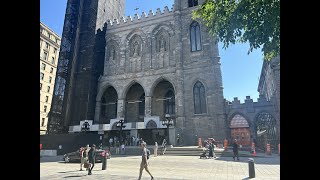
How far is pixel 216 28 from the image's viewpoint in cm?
773

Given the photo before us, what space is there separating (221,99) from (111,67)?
642 inches

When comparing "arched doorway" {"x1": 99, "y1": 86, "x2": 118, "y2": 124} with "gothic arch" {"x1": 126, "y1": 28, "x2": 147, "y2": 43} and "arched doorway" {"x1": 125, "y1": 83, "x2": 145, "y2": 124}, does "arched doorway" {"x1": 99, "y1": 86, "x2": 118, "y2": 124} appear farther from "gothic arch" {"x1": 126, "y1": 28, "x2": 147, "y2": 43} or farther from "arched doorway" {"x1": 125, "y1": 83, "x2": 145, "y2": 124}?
"gothic arch" {"x1": 126, "y1": 28, "x2": 147, "y2": 43}

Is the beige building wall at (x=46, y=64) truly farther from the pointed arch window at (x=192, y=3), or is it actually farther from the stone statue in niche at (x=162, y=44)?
the pointed arch window at (x=192, y=3)

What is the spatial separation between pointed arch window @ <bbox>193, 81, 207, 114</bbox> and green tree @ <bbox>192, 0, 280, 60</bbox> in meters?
19.4

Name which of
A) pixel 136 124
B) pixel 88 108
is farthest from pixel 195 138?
pixel 88 108

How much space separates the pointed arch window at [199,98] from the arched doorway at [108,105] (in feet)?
37.6

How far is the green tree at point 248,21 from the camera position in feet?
19.1

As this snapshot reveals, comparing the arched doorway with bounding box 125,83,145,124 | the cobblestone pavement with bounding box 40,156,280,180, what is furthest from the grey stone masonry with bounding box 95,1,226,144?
the cobblestone pavement with bounding box 40,156,280,180

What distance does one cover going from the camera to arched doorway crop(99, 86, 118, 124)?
3225cm

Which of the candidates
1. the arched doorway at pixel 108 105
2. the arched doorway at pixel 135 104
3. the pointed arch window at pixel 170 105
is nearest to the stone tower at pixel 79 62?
the arched doorway at pixel 108 105

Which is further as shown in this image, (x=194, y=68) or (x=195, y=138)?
(x=194, y=68)
